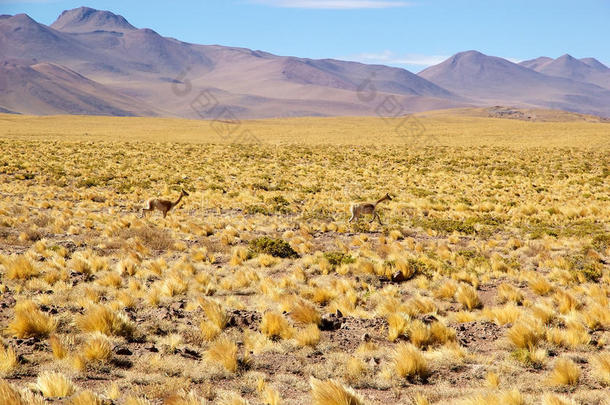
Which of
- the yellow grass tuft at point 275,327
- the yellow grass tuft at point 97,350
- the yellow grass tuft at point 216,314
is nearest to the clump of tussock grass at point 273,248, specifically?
the yellow grass tuft at point 216,314

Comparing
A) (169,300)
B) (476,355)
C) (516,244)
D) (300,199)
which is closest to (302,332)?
(476,355)

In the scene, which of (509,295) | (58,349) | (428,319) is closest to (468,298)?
(509,295)

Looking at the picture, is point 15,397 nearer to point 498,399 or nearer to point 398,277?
point 498,399

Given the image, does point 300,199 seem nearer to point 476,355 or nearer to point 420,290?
point 420,290

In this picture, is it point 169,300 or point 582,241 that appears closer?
point 169,300

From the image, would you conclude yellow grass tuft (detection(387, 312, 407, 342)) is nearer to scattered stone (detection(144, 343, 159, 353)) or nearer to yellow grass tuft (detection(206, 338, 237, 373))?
yellow grass tuft (detection(206, 338, 237, 373))

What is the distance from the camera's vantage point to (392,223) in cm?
1553

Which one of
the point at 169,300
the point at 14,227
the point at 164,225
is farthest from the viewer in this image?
the point at 164,225

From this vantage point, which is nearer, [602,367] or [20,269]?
[602,367]

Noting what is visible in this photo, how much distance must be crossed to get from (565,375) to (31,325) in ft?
21.2

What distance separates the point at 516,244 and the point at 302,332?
7968mm

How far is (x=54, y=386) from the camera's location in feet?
15.9

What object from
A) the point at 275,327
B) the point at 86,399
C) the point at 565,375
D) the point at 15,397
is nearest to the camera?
the point at 15,397

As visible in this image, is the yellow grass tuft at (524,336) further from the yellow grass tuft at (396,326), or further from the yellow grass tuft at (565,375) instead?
the yellow grass tuft at (396,326)
